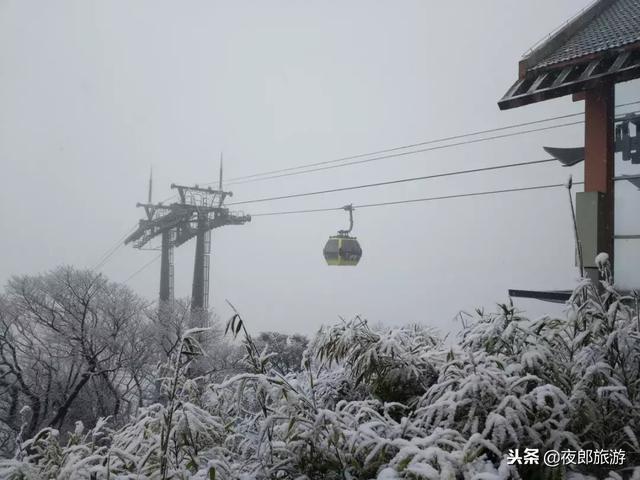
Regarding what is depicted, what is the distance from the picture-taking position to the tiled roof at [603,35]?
16.5ft

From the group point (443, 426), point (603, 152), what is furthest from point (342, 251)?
point (443, 426)

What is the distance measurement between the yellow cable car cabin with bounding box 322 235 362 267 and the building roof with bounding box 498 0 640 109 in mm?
9898

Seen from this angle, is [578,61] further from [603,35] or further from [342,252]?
[342,252]

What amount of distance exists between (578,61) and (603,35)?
2.87 ft

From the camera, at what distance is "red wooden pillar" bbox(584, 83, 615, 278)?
540 cm

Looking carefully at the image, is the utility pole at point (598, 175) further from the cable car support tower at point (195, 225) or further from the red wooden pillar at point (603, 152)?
the cable car support tower at point (195, 225)

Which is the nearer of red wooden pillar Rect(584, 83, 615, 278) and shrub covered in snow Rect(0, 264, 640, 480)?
shrub covered in snow Rect(0, 264, 640, 480)

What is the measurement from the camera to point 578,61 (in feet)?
16.9

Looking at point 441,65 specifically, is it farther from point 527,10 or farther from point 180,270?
point 180,270

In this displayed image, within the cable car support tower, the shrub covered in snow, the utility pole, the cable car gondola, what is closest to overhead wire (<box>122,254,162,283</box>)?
the cable car support tower

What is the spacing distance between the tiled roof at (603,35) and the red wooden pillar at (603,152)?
55cm

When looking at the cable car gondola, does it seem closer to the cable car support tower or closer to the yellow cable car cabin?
the yellow cable car cabin

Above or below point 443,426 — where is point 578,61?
above

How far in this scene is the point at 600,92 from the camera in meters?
5.47
